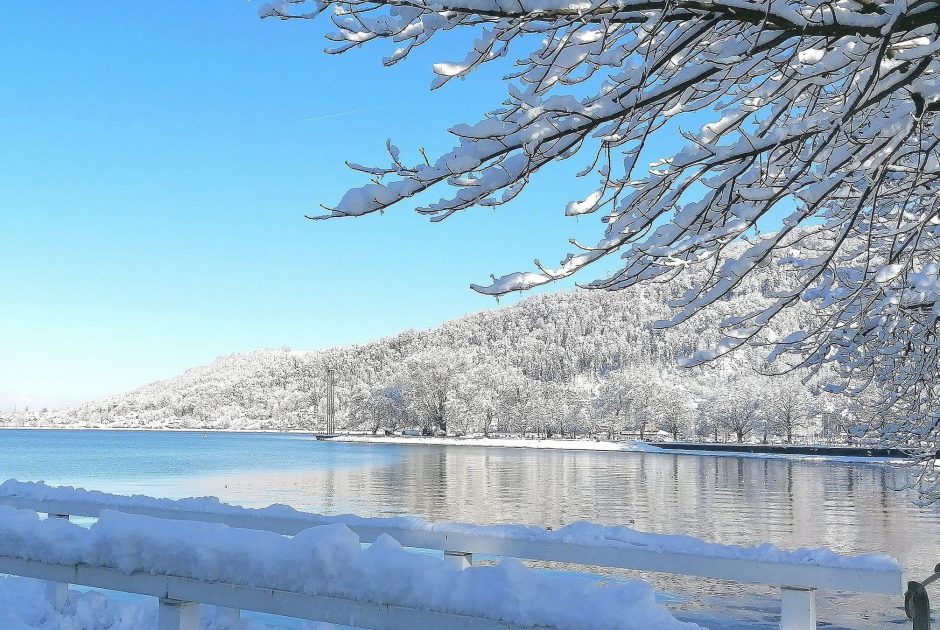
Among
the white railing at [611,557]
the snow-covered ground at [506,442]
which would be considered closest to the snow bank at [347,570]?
the white railing at [611,557]

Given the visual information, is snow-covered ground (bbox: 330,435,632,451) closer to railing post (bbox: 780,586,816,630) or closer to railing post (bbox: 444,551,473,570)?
railing post (bbox: 444,551,473,570)

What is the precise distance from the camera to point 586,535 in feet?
15.4

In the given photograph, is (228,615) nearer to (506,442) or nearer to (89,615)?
(89,615)

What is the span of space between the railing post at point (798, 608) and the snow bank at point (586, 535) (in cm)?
15

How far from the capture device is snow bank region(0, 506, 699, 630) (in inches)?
84.0

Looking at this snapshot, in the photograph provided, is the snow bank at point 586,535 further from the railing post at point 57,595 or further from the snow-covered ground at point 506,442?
the snow-covered ground at point 506,442

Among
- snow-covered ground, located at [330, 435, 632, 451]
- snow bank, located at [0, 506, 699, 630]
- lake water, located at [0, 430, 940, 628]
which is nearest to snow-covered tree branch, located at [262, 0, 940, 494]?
snow bank, located at [0, 506, 699, 630]

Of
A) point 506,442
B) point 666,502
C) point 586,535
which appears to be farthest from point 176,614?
point 506,442

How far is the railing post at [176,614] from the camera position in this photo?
3010 mm

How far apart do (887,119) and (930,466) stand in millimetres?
8857

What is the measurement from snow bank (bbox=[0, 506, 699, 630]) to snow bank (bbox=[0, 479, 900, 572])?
1011 millimetres

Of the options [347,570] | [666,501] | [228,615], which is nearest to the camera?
[347,570]

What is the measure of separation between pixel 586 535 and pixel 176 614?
242 centimetres

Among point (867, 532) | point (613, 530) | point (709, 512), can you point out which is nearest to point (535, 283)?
point (613, 530)
